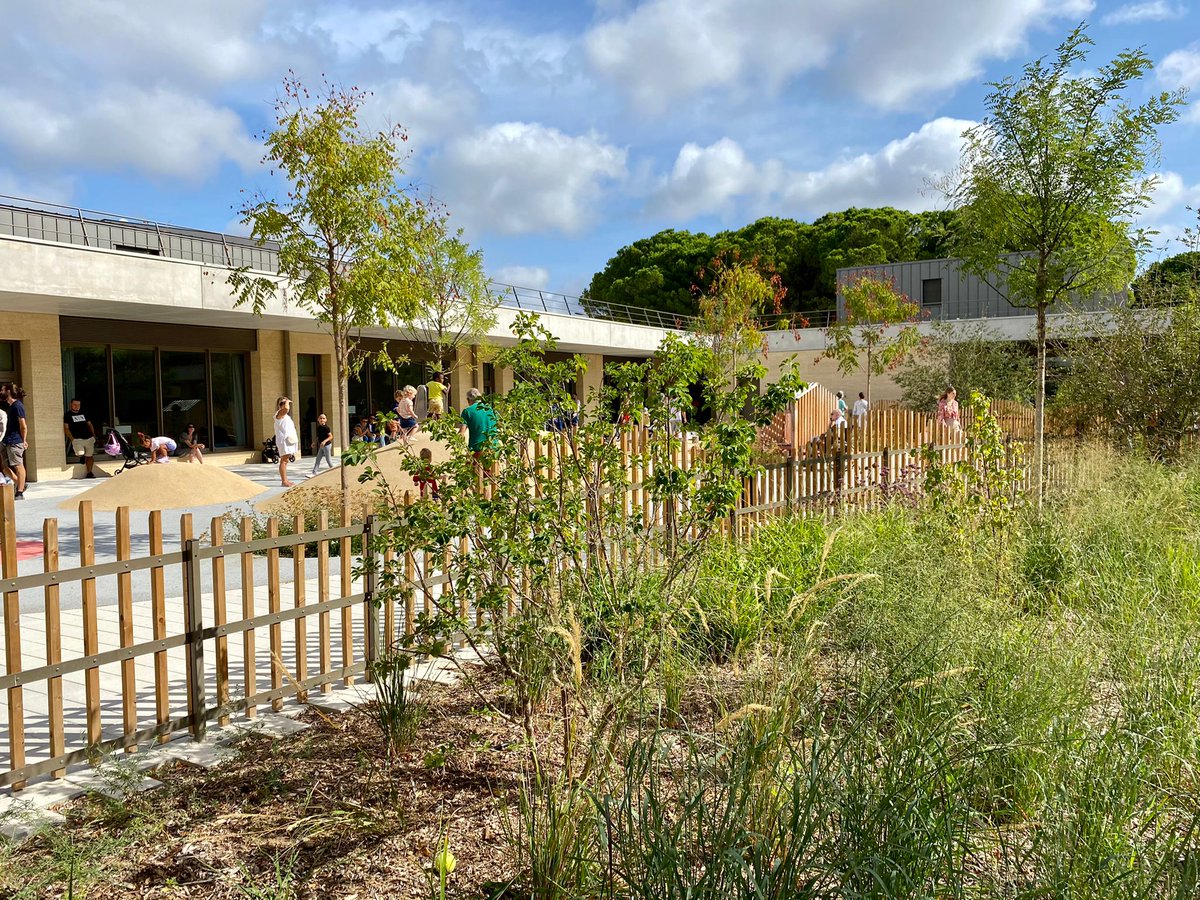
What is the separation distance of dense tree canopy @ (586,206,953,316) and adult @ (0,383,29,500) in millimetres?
44091

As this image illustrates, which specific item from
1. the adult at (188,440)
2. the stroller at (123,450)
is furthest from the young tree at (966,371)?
the stroller at (123,450)

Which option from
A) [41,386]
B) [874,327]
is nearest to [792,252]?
[874,327]

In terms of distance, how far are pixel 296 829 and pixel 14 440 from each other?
596 inches

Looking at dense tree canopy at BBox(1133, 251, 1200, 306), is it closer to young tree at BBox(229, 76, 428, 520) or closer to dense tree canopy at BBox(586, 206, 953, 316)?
young tree at BBox(229, 76, 428, 520)

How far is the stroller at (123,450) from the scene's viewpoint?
835 inches

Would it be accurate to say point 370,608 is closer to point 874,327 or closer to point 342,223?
point 342,223

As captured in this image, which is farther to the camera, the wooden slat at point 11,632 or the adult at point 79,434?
the adult at point 79,434

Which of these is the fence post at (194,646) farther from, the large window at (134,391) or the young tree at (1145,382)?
the large window at (134,391)

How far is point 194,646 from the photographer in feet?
14.6

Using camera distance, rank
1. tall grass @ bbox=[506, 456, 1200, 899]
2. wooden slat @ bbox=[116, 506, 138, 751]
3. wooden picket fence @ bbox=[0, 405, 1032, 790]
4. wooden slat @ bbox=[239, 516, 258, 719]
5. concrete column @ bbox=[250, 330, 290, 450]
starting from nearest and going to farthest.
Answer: tall grass @ bbox=[506, 456, 1200, 899] → wooden picket fence @ bbox=[0, 405, 1032, 790] → wooden slat @ bbox=[116, 506, 138, 751] → wooden slat @ bbox=[239, 516, 258, 719] → concrete column @ bbox=[250, 330, 290, 450]

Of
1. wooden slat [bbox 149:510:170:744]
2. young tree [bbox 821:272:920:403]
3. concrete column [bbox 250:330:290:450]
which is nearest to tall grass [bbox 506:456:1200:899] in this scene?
wooden slat [bbox 149:510:170:744]

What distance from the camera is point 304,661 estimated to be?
4.94m

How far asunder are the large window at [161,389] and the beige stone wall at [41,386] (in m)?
0.73

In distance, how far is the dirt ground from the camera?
2936 mm
